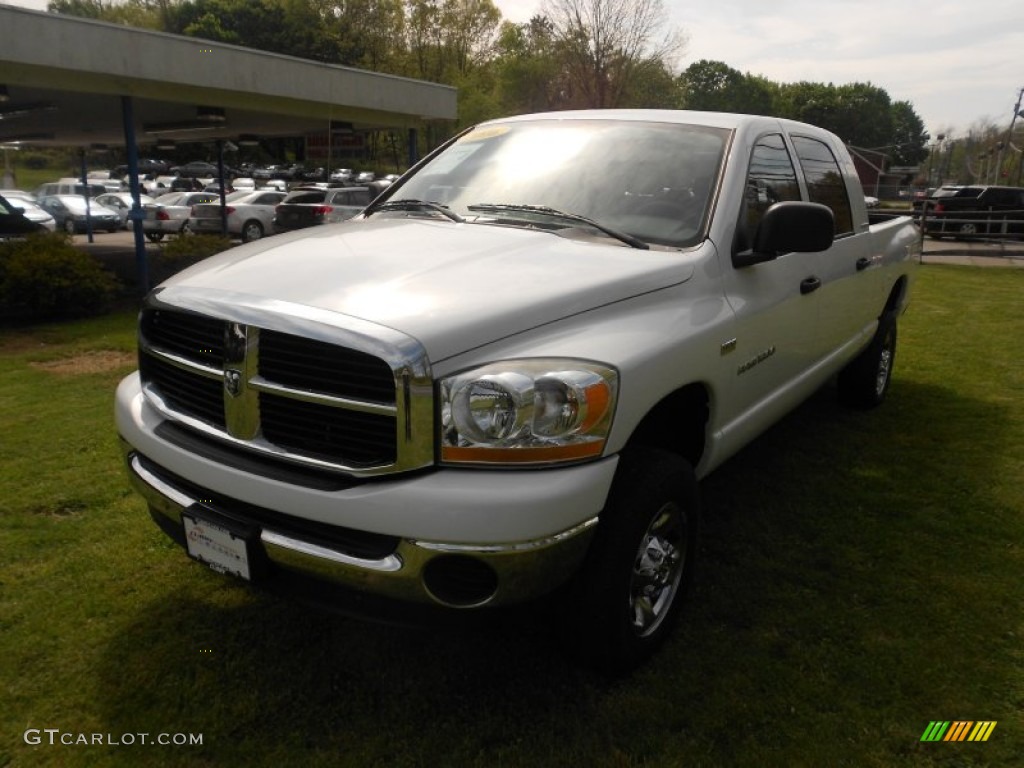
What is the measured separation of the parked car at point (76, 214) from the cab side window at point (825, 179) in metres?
24.3

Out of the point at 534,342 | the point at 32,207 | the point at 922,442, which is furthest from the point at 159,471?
the point at 32,207

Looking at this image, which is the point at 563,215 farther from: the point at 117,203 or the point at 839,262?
the point at 117,203

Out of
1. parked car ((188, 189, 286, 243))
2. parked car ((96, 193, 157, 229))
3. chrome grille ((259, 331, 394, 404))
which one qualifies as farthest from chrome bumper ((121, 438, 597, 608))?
parked car ((96, 193, 157, 229))

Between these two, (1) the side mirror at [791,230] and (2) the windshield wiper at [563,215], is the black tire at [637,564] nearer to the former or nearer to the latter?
(2) the windshield wiper at [563,215]

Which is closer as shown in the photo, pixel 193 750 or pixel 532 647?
pixel 193 750

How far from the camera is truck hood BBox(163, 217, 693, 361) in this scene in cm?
218

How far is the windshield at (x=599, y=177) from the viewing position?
309 centimetres

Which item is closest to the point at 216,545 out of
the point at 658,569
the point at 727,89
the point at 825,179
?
the point at 658,569

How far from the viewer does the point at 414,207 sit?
3.48m

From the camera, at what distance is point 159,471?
8.61 feet

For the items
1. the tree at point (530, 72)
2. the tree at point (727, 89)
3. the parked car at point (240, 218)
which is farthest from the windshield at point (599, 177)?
the tree at point (727, 89)

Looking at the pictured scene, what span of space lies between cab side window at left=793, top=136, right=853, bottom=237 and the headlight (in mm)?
2535

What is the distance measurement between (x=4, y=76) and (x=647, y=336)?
409 inches

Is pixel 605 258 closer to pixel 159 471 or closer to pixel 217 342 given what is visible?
pixel 217 342
